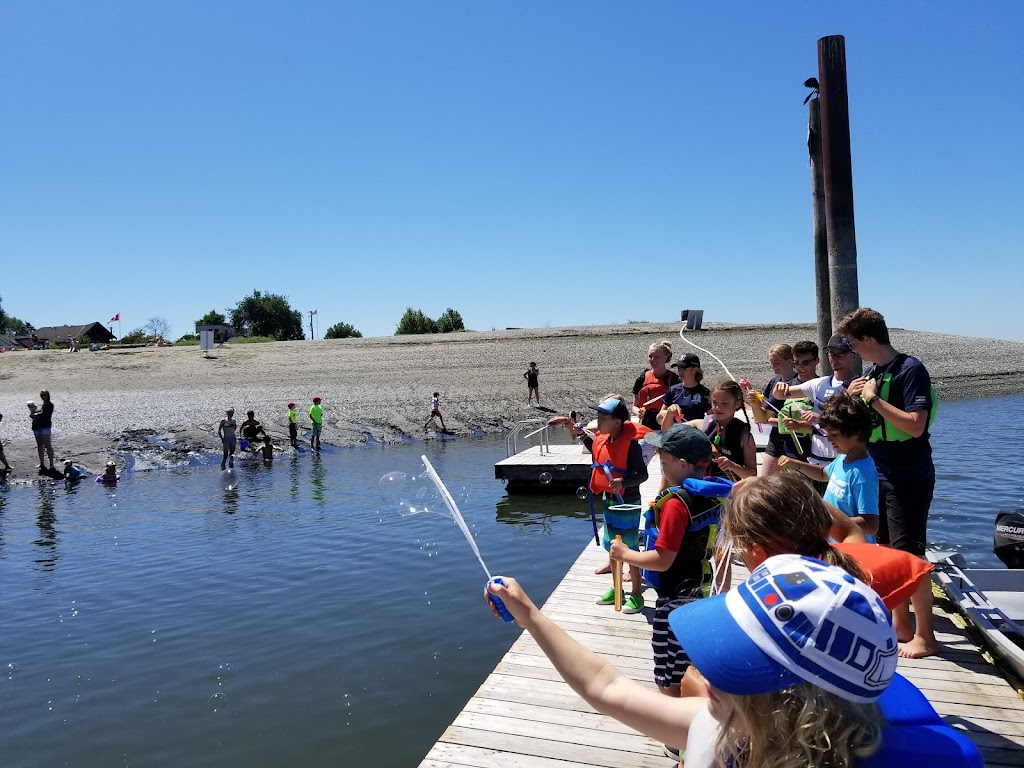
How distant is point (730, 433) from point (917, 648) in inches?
73.2

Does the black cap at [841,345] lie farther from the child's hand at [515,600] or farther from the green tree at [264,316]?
the green tree at [264,316]

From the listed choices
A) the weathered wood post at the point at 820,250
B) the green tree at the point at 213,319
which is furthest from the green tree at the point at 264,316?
the weathered wood post at the point at 820,250

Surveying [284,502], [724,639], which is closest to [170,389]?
[284,502]

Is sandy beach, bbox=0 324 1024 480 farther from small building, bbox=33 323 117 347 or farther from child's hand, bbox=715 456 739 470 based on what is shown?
small building, bbox=33 323 117 347

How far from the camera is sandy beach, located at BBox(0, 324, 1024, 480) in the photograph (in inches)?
1037

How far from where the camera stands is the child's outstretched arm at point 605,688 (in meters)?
1.86

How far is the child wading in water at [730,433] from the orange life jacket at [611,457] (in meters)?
0.98

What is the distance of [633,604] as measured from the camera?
20.3 ft

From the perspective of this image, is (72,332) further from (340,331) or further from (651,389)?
(651,389)

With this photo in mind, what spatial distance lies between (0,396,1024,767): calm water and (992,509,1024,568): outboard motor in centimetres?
422

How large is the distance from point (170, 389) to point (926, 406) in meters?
34.8

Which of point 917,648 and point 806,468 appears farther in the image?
point 806,468

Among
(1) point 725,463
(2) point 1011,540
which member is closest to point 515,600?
(1) point 725,463

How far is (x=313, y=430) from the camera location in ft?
85.1
